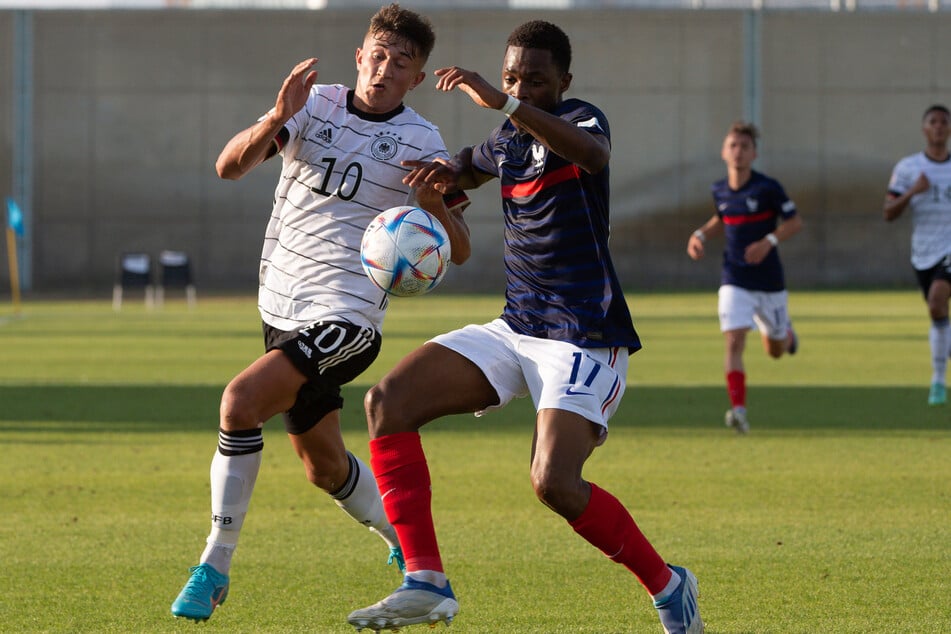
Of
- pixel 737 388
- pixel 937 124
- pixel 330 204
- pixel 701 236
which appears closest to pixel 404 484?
pixel 330 204

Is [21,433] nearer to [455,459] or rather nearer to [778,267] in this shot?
[455,459]

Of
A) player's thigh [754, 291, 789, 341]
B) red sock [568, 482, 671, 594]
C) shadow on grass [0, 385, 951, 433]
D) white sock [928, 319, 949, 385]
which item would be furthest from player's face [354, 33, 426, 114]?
white sock [928, 319, 949, 385]

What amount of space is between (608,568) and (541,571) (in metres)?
0.33

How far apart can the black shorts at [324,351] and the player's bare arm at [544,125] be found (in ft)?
3.87

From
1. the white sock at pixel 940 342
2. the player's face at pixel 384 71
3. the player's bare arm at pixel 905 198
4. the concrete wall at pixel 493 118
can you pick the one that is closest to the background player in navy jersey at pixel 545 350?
the player's face at pixel 384 71

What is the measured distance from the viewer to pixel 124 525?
775cm

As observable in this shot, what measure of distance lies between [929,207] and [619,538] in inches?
382

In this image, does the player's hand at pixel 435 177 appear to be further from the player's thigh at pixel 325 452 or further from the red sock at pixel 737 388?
the red sock at pixel 737 388

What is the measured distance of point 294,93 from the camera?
564cm

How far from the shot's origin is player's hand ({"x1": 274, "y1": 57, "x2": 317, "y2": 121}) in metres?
5.61

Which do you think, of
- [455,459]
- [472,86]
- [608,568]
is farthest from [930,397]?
[472,86]

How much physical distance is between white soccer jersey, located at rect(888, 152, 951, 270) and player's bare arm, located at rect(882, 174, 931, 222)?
14 centimetres

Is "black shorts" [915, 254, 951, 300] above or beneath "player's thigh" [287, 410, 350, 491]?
above

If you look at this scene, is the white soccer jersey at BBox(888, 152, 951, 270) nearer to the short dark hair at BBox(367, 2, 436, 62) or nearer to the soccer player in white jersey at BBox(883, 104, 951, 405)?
the soccer player in white jersey at BBox(883, 104, 951, 405)
